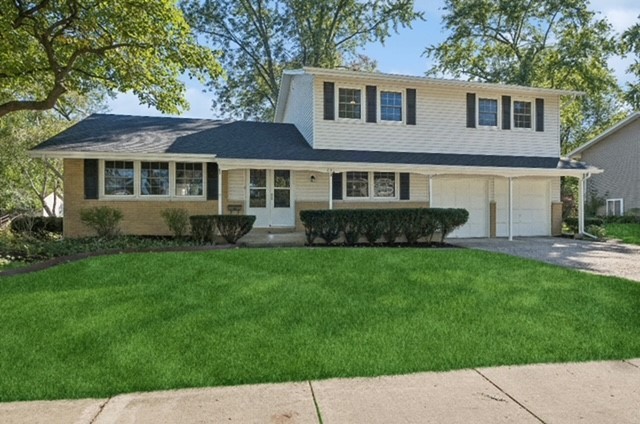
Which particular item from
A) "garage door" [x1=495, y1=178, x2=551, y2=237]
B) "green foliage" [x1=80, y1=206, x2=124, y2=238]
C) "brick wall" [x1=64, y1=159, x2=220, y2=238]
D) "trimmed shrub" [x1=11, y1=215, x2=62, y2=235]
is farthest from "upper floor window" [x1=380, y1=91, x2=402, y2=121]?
"trimmed shrub" [x1=11, y1=215, x2=62, y2=235]

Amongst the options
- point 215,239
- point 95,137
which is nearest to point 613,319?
point 215,239

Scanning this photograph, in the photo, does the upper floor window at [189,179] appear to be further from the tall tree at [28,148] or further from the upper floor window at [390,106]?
the tall tree at [28,148]

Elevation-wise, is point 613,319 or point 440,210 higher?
point 440,210

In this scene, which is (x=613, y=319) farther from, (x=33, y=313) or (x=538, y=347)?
(x=33, y=313)

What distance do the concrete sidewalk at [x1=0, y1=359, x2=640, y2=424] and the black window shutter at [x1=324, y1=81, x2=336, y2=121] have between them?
41.6 feet

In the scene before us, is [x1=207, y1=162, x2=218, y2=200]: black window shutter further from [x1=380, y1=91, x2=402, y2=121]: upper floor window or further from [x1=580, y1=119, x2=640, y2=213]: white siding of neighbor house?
[x1=580, y1=119, x2=640, y2=213]: white siding of neighbor house

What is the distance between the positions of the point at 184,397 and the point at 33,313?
11.2 ft

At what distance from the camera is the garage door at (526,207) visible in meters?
16.8

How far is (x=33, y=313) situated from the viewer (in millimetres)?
5938

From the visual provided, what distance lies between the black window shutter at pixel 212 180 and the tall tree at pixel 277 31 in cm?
1667

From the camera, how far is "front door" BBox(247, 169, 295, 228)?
15.2 metres

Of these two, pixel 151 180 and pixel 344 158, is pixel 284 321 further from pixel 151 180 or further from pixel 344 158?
pixel 151 180

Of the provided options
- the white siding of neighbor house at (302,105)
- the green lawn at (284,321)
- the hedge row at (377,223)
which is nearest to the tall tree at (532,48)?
the white siding of neighbor house at (302,105)

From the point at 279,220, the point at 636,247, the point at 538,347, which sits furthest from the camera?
the point at 279,220
